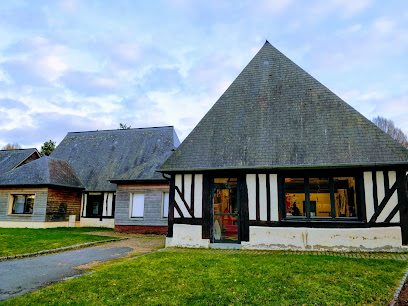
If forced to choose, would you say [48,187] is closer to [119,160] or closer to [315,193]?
[119,160]

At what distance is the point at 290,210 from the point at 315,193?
906 millimetres

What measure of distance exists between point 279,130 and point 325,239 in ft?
11.7

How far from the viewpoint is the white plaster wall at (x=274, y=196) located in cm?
853

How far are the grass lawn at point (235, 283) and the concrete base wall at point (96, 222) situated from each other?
11203 mm

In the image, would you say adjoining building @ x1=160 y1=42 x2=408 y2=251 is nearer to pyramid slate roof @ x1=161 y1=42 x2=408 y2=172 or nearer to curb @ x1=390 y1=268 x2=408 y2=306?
pyramid slate roof @ x1=161 y1=42 x2=408 y2=172

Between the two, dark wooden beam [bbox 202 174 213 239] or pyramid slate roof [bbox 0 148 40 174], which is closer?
dark wooden beam [bbox 202 174 213 239]

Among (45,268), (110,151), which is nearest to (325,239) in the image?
(45,268)

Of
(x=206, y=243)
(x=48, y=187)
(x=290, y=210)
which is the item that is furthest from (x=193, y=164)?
(x=48, y=187)

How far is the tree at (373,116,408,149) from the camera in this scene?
103 ft

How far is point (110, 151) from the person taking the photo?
1961 cm

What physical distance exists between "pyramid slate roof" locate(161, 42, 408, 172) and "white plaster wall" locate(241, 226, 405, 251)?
190 centimetres

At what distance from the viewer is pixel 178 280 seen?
5.14m

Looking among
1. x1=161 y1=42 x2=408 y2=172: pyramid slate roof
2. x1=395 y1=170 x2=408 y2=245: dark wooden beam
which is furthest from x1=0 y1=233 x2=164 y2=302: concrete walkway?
x1=395 y1=170 x2=408 y2=245: dark wooden beam

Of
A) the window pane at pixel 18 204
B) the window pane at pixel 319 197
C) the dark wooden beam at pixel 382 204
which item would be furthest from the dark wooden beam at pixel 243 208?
the window pane at pixel 18 204
